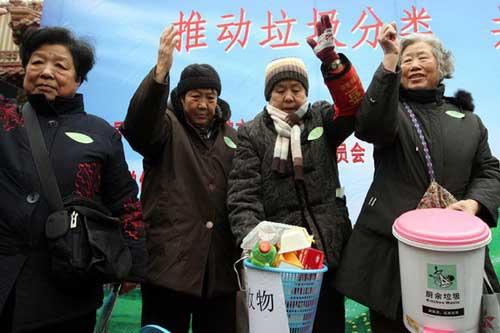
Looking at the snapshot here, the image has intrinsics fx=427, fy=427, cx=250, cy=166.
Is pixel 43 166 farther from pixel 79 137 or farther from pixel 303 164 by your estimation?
pixel 303 164

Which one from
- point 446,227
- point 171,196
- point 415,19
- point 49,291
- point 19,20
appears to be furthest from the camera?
point 19,20

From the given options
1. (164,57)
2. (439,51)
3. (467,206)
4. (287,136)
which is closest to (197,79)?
(164,57)

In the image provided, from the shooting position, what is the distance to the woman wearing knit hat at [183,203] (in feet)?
5.58

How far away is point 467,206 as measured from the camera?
1410mm

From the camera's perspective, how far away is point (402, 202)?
4.95 ft

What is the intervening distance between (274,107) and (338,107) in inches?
12.4

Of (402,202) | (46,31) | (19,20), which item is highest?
(19,20)

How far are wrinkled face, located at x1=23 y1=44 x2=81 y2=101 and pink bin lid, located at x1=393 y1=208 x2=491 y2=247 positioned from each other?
1.28 meters

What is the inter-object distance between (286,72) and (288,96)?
0.33 ft

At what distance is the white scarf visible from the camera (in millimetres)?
1650

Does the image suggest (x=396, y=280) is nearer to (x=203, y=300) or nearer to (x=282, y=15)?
(x=203, y=300)

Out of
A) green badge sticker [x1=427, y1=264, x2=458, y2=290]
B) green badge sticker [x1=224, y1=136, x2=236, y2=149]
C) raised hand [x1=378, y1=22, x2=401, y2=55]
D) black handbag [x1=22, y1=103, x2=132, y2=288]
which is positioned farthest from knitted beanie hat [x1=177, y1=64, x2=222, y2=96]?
green badge sticker [x1=427, y1=264, x2=458, y2=290]

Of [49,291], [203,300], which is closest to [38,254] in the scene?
[49,291]

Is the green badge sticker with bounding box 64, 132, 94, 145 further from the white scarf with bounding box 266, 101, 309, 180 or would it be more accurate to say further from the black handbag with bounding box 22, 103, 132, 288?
the white scarf with bounding box 266, 101, 309, 180
